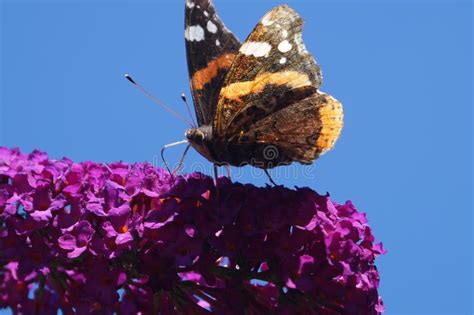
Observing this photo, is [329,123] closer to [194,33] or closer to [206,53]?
[206,53]

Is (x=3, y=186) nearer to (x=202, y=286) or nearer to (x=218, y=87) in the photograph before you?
(x=202, y=286)

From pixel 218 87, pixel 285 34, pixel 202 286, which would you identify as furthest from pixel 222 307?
pixel 285 34

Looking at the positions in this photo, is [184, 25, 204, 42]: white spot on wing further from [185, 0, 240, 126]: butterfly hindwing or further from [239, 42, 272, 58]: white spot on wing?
[239, 42, 272, 58]: white spot on wing

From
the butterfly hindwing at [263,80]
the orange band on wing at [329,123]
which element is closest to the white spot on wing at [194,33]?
the butterfly hindwing at [263,80]

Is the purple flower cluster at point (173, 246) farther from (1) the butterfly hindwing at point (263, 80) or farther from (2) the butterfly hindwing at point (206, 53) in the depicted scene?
→ (2) the butterfly hindwing at point (206, 53)

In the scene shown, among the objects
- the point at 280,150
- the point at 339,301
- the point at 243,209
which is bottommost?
the point at 339,301

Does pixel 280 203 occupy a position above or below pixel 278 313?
above
